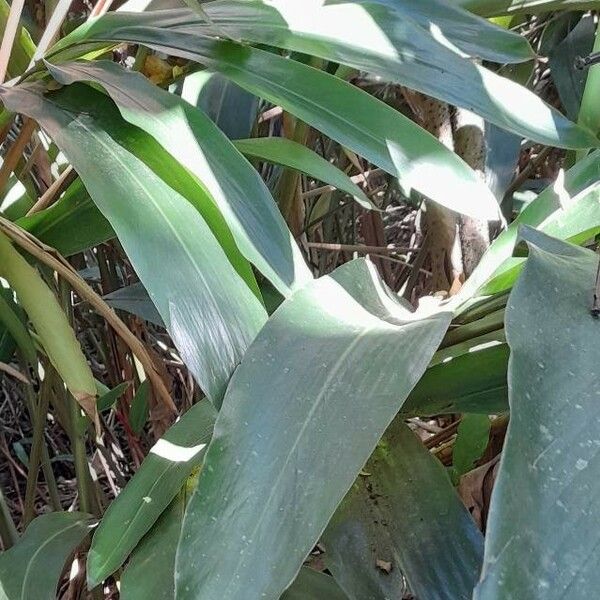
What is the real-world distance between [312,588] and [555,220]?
0.69 ft

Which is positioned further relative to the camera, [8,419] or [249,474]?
[8,419]

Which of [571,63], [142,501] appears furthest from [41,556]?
[571,63]

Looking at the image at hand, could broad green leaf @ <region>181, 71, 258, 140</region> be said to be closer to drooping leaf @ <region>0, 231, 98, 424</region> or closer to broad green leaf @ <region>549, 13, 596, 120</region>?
drooping leaf @ <region>0, 231, 98, 424</region>

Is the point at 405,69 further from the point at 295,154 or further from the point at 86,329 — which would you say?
the point at 86,329

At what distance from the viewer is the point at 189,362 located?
0.79 feet

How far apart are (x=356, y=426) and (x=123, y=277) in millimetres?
748

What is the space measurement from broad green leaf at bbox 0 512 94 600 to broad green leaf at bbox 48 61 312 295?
21 centimetres

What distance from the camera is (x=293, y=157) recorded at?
46 cm

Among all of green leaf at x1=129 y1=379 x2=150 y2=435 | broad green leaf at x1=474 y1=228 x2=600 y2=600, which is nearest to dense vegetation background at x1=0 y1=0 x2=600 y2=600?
broad green leaf at x1=474 y1=228 x2=600 y2=600

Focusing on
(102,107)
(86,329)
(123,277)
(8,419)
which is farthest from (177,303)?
(8,419)

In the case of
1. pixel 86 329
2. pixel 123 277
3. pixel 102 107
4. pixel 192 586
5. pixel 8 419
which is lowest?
pixel 8 419

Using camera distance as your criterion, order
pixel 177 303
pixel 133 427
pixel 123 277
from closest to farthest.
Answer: pixel 177 303
pixel 133 427
pixel 123 277

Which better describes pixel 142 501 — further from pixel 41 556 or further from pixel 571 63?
→ pixel 571 63

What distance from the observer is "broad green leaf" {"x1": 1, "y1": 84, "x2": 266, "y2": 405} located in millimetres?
247
